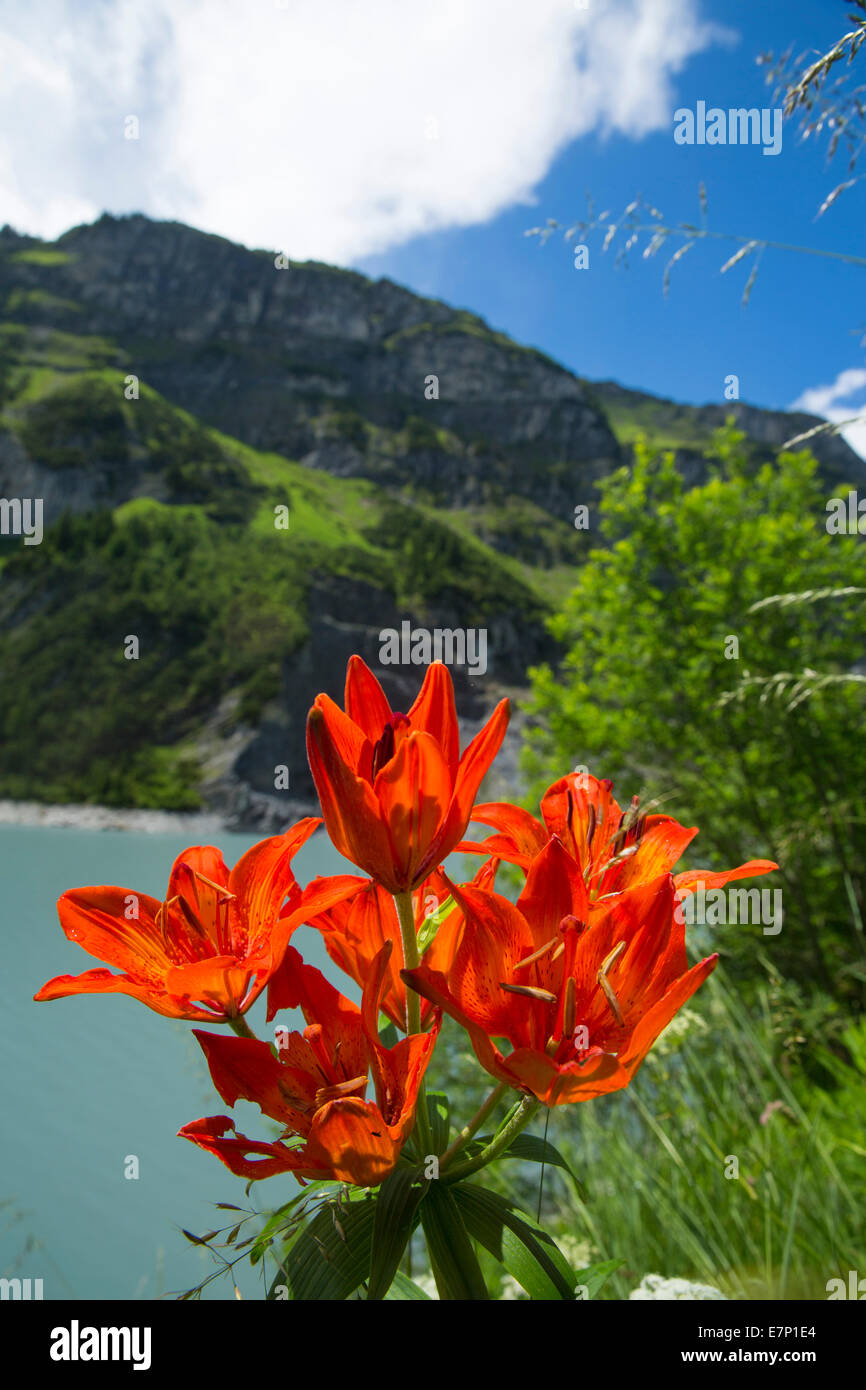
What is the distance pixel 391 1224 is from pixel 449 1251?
5 cm

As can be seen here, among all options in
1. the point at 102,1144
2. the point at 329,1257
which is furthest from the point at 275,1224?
the point at 102,1144

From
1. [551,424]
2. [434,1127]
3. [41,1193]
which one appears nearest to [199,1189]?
[41,1193]

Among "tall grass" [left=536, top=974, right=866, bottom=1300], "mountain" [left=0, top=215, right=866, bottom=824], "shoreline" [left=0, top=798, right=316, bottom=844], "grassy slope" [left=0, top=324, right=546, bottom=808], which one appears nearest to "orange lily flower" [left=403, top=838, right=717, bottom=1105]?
"tall grass" [left=536, top=974, right=866, bottom=1300]

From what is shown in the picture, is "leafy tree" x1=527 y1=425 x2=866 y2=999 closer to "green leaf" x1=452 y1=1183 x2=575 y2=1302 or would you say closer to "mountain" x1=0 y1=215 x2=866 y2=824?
"green leaf" x1=452 y1=1183 x2=575 y2=1302

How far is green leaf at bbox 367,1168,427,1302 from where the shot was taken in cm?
42

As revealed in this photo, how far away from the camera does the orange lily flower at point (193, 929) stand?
1.54ft

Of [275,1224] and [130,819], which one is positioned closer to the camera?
[275,1224]

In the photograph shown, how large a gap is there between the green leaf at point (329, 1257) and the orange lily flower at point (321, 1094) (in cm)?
3

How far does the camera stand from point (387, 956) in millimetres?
465

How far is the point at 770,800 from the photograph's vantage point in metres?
6.43

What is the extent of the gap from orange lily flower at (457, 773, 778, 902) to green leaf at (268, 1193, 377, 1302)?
0.77 ft

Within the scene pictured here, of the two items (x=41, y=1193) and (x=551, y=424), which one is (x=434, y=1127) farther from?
(x=551, y=424)

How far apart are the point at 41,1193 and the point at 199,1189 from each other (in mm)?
1655

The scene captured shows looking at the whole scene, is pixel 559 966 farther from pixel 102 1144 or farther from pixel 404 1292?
pixel 102 1144
